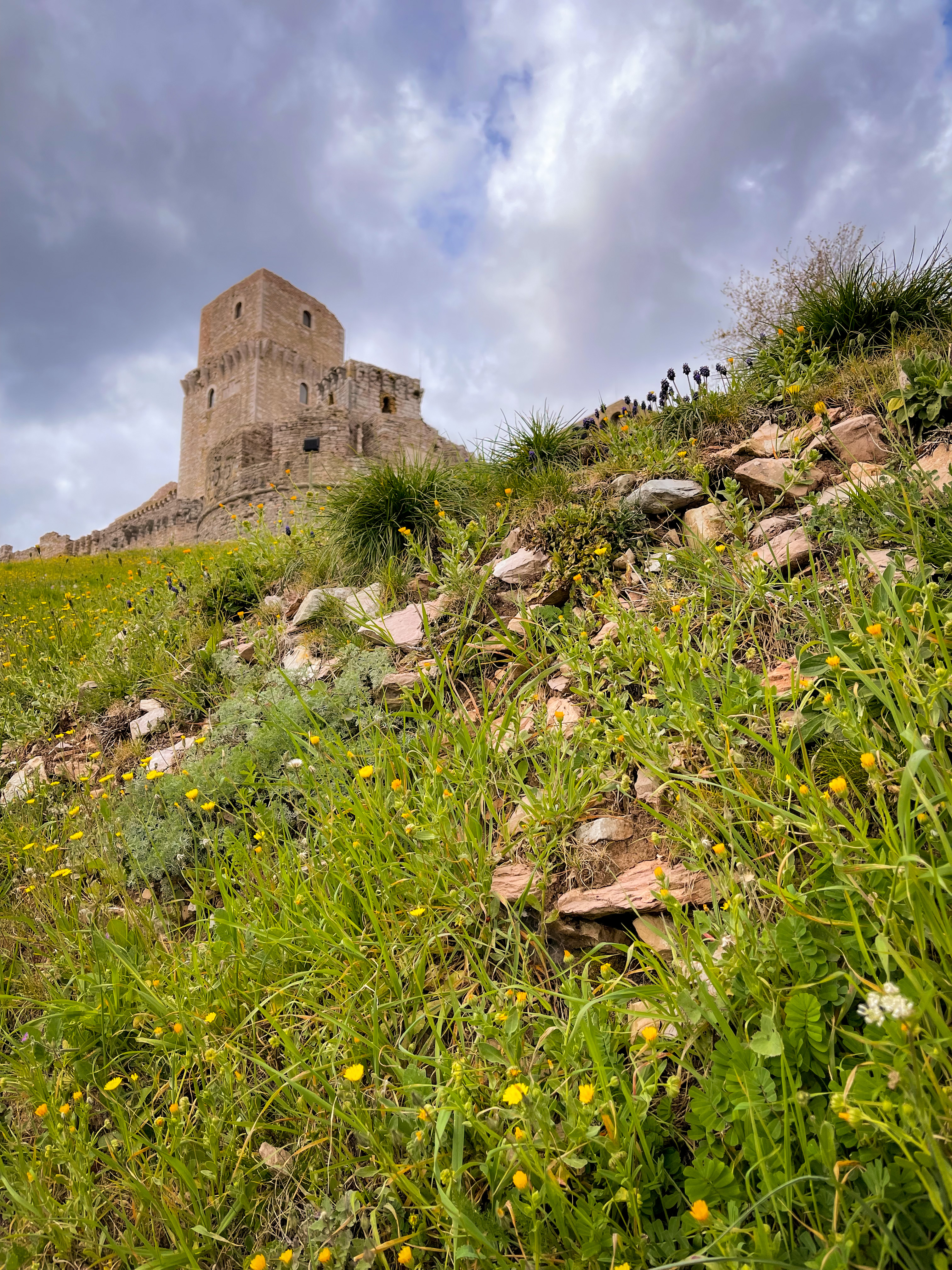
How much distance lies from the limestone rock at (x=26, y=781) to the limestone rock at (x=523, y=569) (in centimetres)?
273

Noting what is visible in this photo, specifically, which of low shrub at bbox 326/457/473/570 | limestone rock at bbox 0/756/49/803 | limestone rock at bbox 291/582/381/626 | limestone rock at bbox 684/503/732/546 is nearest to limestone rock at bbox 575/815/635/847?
limestone rock at bbox 684/503/732/546

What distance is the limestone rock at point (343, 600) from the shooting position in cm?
364

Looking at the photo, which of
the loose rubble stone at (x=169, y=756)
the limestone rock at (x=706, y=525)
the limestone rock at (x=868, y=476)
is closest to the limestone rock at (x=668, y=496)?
the limestone rock at (x=706, y=525)

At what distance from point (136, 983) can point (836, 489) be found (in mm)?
3191

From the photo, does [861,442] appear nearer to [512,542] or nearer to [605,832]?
[512,542]

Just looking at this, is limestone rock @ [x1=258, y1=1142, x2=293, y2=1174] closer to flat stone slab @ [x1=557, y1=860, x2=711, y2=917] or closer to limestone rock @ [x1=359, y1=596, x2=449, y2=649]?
flat stone slab @ [x1=557, y1=860, x2=711, y2=917]

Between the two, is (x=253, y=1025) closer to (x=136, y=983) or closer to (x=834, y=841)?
(x=136, y=983)

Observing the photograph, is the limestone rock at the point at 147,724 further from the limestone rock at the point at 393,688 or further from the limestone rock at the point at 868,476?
the limestone rock at the point at 868,476

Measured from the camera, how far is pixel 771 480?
9.55 feet

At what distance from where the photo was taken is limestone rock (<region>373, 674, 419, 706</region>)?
285 cm

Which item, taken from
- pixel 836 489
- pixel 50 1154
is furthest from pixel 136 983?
pixel 836 489

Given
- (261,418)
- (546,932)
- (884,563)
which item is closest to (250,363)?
(261,418)

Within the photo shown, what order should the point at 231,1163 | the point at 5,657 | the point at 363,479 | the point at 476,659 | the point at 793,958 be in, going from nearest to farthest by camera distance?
the point at 793,958 → the point at 231,1163 → the point at 476,659 → the point at 363,479 → the point at 5,657

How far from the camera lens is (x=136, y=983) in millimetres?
1959
